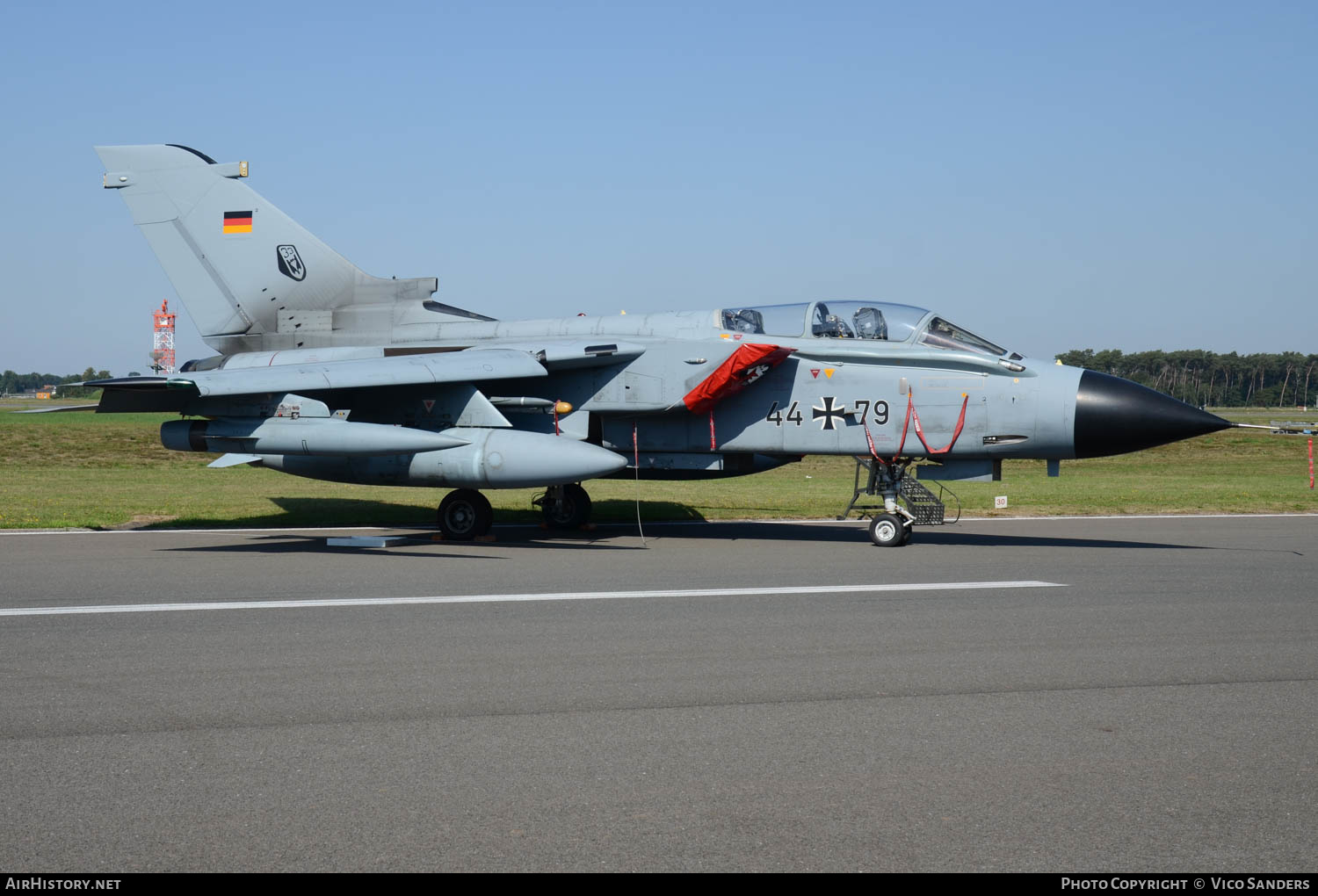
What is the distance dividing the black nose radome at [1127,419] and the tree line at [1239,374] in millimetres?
95520

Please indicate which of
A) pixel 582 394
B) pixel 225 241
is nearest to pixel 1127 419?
pixel 582 394

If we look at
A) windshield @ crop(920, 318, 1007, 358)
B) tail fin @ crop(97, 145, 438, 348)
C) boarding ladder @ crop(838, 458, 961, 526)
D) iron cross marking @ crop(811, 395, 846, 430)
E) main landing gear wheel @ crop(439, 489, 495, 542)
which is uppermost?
tail fin @ crop(97, 145, 438, 348)

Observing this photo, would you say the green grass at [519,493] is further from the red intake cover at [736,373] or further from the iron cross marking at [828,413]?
the iron cross marking at [828,413]

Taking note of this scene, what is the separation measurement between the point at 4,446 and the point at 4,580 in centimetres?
2598

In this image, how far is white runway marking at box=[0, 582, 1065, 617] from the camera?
846 cm

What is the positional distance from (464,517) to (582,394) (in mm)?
2171

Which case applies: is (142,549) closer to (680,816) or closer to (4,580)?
(4,580)

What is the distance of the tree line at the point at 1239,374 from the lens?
104m

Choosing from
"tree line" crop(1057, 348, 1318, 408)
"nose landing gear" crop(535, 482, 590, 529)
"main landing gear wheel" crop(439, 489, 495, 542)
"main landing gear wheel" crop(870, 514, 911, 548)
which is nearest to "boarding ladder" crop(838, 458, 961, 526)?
"main landing gear wheel" crop(870, 514, 911, 548)

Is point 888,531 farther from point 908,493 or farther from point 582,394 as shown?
point 582,394

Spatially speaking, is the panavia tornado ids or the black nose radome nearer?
the black nose radome

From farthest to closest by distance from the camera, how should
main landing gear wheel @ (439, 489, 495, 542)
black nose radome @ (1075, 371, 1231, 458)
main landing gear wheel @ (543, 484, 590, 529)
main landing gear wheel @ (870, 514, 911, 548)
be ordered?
main landing gear wheel @ (543, 484, 590, 529)
main landing gear wheel @ (439, 489, 495, 542)
main landing gear wheel @ (870, 514, 911, 548)
black nose radome @ (1075, 371, 1231, 458)

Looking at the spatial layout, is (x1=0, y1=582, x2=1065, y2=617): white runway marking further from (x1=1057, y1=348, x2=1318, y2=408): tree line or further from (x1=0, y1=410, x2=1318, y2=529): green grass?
(x1=1057, y1=348, x2=1318, y2=408): tree line

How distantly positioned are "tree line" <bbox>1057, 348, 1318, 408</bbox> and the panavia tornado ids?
95439mm
